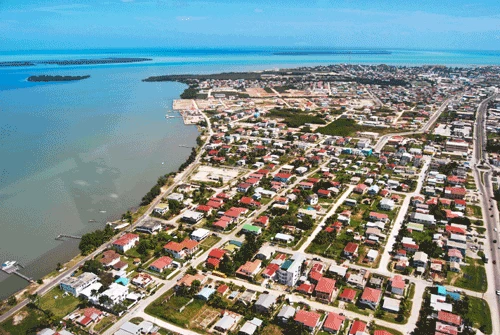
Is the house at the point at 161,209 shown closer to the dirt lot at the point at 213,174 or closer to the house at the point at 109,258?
the house at the point at 109,258

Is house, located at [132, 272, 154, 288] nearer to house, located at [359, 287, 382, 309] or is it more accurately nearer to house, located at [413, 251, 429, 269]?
house, located at [359, 287, 382, 309]

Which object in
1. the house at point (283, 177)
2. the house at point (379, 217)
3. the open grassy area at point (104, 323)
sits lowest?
the open grassy area at point (104, 323)

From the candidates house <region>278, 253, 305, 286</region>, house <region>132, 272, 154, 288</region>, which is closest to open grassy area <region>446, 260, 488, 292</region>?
house <region>278, 253, 305, 286</region>

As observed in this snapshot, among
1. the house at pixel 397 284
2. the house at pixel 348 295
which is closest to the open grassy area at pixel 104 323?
the house at pixel 348 295

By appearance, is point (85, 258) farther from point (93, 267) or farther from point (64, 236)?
point (64, 236)

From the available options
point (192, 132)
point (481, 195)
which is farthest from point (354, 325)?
point (192, 132)

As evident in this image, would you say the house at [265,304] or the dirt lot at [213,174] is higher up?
the dirt lot at [213,174]
